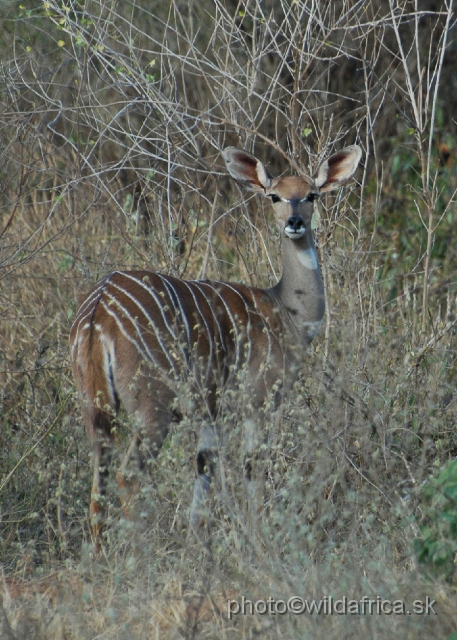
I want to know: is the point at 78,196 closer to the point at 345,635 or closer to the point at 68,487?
the point at 68,487

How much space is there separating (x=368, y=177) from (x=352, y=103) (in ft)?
4.02

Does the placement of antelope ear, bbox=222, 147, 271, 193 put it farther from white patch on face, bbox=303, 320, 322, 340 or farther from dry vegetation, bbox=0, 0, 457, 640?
white patch on face, bbox=303, 320, 322, 340

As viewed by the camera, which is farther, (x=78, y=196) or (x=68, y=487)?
(x=78, y=196)

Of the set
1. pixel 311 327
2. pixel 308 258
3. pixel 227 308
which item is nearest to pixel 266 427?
pixel 227 308

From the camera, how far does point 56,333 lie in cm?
583

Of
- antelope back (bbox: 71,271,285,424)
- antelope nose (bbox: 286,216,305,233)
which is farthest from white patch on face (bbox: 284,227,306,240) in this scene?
antelope back (bbox: 71,271,285,424)

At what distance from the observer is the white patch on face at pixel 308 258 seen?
4.91 meters

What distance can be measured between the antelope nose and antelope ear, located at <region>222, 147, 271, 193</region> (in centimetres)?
33

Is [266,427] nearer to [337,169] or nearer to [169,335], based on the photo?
[169,335]

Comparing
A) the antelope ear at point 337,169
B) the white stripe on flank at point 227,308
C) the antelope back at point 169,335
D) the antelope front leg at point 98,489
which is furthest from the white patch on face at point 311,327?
the antelope front leg at point 98,489

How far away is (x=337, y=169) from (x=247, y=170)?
46 cm

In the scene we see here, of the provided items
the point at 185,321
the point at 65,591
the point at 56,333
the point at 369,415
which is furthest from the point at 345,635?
the point at 56,333

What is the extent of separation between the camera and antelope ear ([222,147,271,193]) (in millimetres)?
4996

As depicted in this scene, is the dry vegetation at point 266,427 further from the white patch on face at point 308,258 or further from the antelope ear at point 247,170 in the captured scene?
Result: the white patch on face at point 308,258
